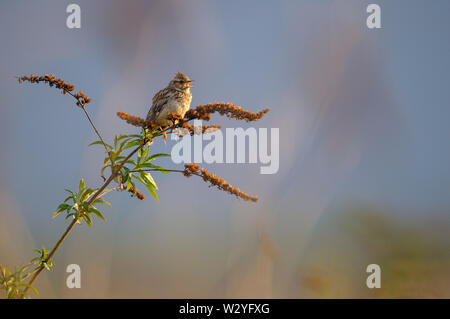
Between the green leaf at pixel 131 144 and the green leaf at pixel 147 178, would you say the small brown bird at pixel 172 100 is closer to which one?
the green leaf at pixel 131 144

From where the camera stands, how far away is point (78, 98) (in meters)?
1.85

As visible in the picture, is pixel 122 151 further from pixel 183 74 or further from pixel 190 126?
pixel 183 74

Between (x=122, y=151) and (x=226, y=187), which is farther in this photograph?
(x=122, y=151)

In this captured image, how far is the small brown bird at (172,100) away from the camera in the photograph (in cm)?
267

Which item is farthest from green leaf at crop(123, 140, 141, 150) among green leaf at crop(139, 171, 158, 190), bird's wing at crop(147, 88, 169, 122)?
bird's wing at crop(147, 88, 169, 122)

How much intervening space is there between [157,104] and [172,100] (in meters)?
0.13

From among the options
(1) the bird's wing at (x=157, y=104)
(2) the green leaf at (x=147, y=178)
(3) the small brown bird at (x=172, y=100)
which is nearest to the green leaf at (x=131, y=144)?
(2) the green leaf at (x=147, y=178)

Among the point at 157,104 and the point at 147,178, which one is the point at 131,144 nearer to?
the point at 147,178

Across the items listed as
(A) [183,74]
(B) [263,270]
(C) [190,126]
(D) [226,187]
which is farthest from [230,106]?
(B) [263,270]

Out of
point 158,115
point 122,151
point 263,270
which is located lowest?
point 263,270

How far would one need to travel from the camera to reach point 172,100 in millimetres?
2746

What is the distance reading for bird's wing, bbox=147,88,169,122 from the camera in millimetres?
2743

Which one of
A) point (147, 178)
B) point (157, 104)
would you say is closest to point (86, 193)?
point (147, 178)
